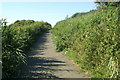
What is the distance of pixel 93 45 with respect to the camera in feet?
20.1

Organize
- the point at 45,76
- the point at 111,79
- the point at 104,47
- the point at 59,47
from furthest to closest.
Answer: the point at 59,47
the point at 45,76
the point at 104,47
the point at 111,79

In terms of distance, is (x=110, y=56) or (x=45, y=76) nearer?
(x=110, y=56)

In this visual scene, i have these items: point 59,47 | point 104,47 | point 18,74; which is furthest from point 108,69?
point 59,47

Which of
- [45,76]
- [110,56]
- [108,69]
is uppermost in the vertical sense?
[110,56]

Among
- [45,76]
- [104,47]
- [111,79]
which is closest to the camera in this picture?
[111,79]

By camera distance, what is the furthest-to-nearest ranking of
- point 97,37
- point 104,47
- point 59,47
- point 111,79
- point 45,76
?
point 59,47 < point 45,76 < point 97,37 < point 104,47 < point 111,79

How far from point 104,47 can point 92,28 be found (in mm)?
1247

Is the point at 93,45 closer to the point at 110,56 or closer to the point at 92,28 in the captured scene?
the point at 92,28

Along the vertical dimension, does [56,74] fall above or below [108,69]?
below

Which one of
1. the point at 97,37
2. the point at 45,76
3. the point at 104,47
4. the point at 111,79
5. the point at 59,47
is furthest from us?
the point at 59,47

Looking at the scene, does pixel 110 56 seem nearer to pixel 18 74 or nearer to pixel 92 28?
pixel 92 28

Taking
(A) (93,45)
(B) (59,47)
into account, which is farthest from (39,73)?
(B) (59,47)

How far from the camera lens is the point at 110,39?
197 inches

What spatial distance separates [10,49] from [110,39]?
11.6 ft
